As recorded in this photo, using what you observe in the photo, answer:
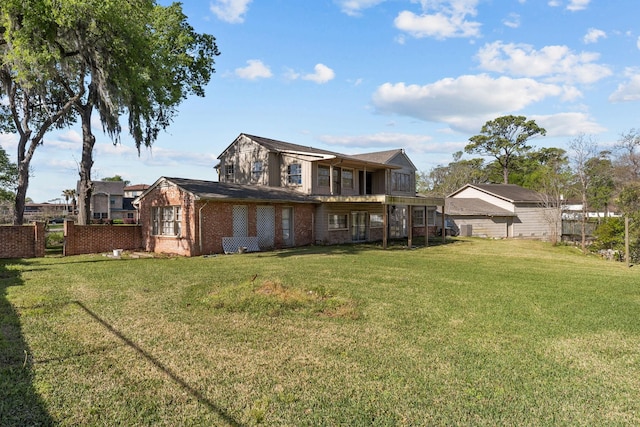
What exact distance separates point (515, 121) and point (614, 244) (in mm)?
31831

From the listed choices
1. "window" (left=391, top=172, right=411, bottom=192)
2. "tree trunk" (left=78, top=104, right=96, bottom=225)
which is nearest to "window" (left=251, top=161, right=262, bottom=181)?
"tree trunk" (left=78, top=104, right=96, bottom=225)

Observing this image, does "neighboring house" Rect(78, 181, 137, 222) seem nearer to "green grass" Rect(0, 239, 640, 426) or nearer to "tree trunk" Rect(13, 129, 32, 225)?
"tree trunk" Rect(13, 129, 32, 225)

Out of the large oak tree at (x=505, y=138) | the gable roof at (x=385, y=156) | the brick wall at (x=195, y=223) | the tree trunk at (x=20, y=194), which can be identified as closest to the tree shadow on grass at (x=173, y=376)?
the brick wall at (x=195, y=223)

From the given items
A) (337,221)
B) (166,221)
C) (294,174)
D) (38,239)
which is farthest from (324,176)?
(38,239)

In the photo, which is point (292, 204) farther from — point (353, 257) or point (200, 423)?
point (200, 423)

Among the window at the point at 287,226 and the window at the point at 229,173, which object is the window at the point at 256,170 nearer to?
the window at the point at 229,173

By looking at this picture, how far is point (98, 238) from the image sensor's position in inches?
674

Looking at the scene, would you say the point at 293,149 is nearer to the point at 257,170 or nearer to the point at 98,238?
the point at 257,170

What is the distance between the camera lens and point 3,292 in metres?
8.38

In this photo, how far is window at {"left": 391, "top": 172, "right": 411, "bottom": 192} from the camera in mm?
26219

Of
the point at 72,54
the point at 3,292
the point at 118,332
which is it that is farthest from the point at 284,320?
the point at 72,54

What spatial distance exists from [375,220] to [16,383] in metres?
21.5

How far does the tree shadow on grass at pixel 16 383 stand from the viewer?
345cm

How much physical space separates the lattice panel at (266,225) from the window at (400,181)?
1016 cm
